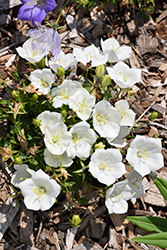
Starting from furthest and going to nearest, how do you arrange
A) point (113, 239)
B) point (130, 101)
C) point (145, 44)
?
1. point (145, 44)
2. point (130, 101)
3. point (113, 239)

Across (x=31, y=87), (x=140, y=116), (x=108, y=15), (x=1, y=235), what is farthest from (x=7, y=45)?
(x=1, y=235)

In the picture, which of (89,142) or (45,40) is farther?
(45,40)

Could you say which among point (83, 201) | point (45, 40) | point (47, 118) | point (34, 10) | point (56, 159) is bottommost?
point (83, 201)

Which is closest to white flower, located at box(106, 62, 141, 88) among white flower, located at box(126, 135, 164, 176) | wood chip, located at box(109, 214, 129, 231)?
white flower, located at box(126, 135, 164, 176)

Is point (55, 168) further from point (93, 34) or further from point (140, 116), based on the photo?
point (93, 34)

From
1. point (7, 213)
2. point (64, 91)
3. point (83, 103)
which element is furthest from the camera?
point (7, 213)

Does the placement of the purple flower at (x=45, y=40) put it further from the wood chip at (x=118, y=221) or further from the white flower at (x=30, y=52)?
the wood chip at (x=118, y=221)

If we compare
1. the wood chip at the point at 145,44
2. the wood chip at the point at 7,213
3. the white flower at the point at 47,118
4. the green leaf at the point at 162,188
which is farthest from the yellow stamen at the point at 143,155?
the wood chip at the point at 145,44

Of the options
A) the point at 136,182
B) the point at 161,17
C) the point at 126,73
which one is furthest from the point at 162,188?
the point at 161,17

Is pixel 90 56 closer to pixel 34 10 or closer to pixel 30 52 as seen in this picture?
pixel 30 52
